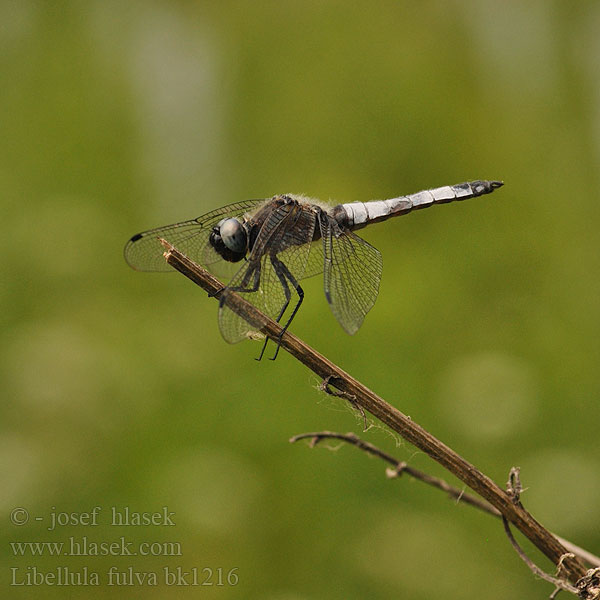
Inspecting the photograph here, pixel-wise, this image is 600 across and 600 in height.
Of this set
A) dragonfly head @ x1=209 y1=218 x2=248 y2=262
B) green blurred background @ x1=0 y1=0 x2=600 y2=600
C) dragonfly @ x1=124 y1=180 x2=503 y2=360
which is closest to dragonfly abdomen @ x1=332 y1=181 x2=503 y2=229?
dragonfly @ x1=124 y1=180 x2=503 y2=360

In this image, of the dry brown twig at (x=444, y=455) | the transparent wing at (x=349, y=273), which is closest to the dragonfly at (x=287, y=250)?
the transparent wing at (x=349, y=273)

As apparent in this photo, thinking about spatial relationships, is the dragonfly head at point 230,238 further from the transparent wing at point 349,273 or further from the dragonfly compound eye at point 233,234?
the transparent wing at point 349,273

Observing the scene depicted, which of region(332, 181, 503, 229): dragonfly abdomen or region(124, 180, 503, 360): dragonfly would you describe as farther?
region(332, 181, 503, 229): dragonfly abdomen

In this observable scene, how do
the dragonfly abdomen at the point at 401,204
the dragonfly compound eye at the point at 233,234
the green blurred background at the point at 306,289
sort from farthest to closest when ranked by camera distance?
the green blurred background at the point at 306,289, the dragonfly abdomen at the point at 401,204, the dragonfly compound eye at the point at 233,234

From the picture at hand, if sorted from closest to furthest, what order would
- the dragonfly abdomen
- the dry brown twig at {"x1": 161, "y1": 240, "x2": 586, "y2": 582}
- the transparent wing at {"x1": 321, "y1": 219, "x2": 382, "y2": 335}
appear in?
1. the dry brown twig at {"x1": 161, "y1": 240, "x2": 586, "y2": 582}
2. the transparent wing at {"x1": 321, "y1": 219, "x2": 382, "y2": 335}
3. the dragonfly abdomen

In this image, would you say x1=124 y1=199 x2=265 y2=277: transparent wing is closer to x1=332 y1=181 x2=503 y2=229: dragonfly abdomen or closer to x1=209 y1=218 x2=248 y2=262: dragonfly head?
x1=209 y1=218 x2=248 y2=262: dragonfly head

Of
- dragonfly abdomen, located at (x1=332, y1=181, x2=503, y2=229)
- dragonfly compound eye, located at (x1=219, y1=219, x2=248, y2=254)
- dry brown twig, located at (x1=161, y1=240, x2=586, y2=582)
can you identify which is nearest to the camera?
dry brown twig, located at (x1=161, y1=240, x2=586, y2=582)

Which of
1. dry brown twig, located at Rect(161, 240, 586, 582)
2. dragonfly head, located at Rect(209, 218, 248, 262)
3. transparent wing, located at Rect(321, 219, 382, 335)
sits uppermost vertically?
dragonfly head, located at Rect(209, 218, 248, 262)

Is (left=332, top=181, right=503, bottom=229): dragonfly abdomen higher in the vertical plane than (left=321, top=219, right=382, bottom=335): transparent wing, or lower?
higher
